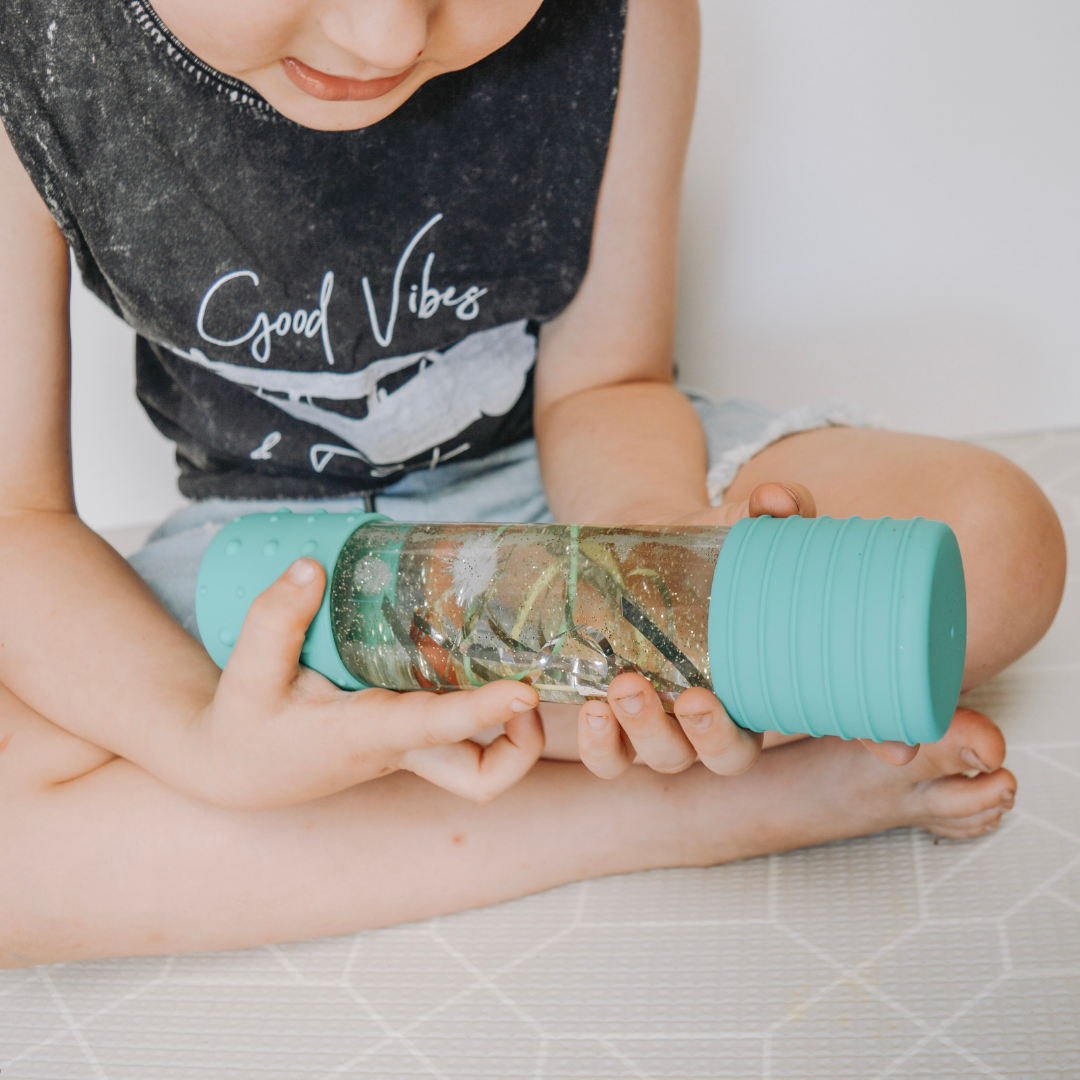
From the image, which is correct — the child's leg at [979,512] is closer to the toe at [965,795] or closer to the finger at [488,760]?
the toe at [965,795]

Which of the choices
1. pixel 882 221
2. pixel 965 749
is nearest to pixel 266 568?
pixel 965 749

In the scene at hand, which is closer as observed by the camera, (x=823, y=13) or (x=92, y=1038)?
(x=92, y=1038)

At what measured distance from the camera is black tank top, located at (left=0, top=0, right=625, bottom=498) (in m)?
0.64

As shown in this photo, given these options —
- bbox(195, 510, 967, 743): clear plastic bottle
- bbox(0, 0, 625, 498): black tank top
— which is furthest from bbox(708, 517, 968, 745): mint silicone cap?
bbox(0, 0, 625, 498): black tank top

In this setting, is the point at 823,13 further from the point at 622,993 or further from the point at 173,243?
the point at 622,993

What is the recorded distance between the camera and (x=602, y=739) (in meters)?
0.49

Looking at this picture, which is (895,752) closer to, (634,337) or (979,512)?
(979,512)

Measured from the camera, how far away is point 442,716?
47cm

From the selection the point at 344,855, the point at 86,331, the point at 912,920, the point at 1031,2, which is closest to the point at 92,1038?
the point at 344,855

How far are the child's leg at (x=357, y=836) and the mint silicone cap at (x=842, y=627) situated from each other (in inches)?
8.5

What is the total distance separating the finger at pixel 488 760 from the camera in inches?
21.6

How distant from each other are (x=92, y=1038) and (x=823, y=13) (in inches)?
40.6

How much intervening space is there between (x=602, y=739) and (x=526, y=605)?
7 centimetres

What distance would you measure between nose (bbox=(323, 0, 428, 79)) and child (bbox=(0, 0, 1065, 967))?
20 millimetres
